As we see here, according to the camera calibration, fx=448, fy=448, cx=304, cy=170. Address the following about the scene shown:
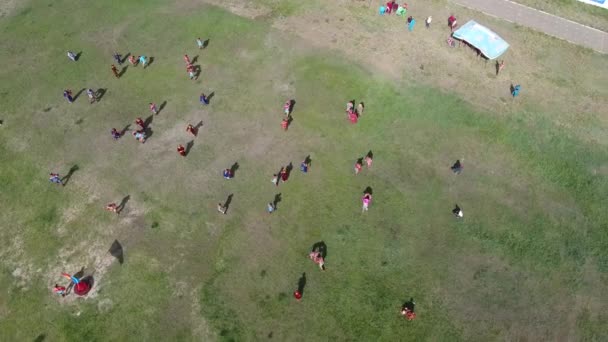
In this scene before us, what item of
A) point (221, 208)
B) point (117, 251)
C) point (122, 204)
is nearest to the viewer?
point (117, 251)

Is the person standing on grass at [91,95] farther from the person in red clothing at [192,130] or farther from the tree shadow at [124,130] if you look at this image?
the person in red clothing at [192,130]

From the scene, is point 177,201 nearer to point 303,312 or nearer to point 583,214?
point 303,312

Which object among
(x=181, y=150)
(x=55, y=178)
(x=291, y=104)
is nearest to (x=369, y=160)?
(x=291, y=104)

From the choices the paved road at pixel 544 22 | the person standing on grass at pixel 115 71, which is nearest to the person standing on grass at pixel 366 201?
the person standing on grass at pixel 115 71

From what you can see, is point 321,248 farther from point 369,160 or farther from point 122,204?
point 122,204

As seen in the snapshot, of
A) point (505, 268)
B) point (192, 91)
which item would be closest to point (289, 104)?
point (192, 91)

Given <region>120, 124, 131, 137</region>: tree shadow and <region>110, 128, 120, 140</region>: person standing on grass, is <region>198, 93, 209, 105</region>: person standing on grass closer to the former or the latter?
<region>120, 124, 131, 137</region>: tree shadow

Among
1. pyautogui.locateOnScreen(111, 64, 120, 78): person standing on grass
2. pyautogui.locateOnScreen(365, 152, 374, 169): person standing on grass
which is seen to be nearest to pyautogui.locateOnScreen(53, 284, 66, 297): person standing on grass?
pyautogui.locateOnScreen(111, 64, 120, 78): person standing on grass
